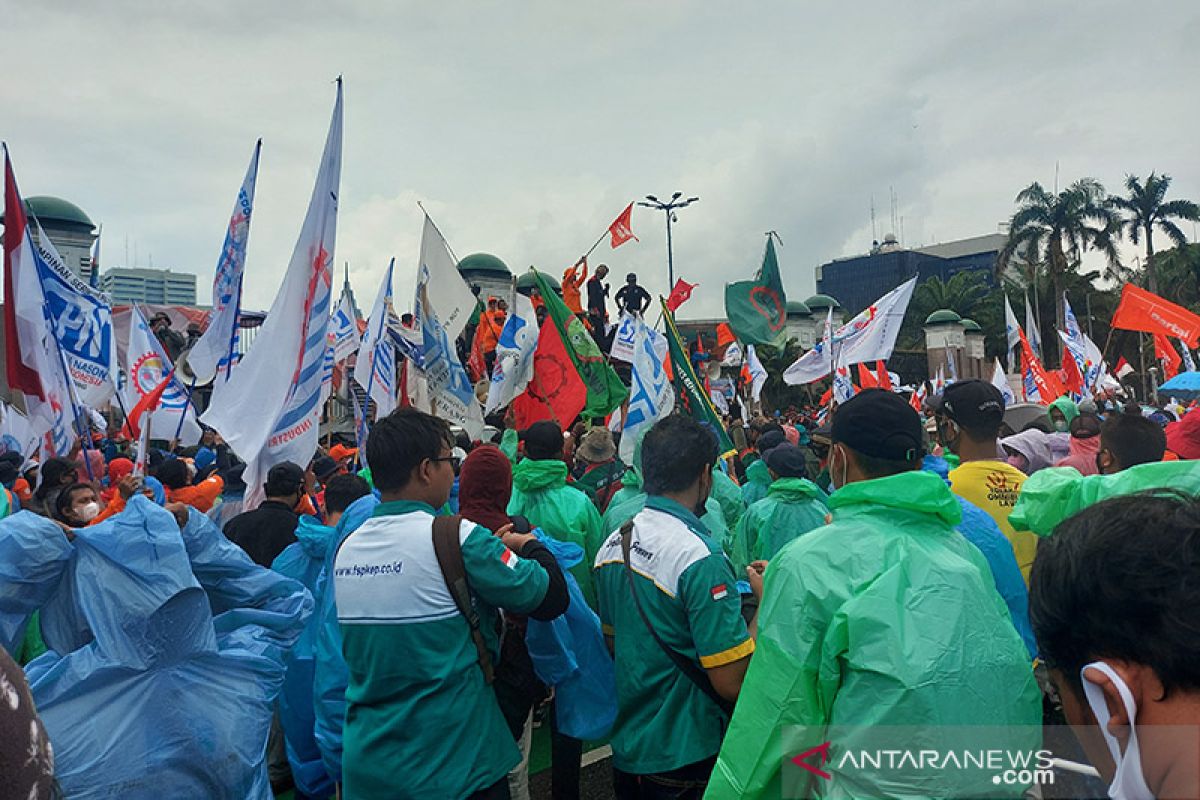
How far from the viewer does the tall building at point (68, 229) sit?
18188 millimetres

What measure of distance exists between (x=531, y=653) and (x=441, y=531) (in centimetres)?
71

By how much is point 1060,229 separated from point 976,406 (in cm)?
4395

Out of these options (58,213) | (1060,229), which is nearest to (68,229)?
(58,213)

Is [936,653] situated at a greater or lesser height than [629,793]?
greater

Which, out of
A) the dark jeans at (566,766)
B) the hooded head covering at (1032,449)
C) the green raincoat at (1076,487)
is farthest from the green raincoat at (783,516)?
the hooded head covering at (1032,449)

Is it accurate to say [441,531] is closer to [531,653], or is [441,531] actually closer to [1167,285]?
[531,653]

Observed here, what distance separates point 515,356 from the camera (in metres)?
7.91

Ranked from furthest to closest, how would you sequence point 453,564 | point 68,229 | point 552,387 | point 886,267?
point 886,267
point 68,229
point 552,387
point 453,564

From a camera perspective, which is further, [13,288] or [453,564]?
[13,288]

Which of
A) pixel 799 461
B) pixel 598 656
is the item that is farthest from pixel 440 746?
pixel 799 461

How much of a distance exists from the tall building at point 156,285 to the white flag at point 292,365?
1461 inches

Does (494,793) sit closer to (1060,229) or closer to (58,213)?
(58,213)

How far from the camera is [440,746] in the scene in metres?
2.64

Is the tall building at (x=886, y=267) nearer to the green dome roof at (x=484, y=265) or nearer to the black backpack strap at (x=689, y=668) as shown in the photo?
the green dome roof at (x=484, y=265)
